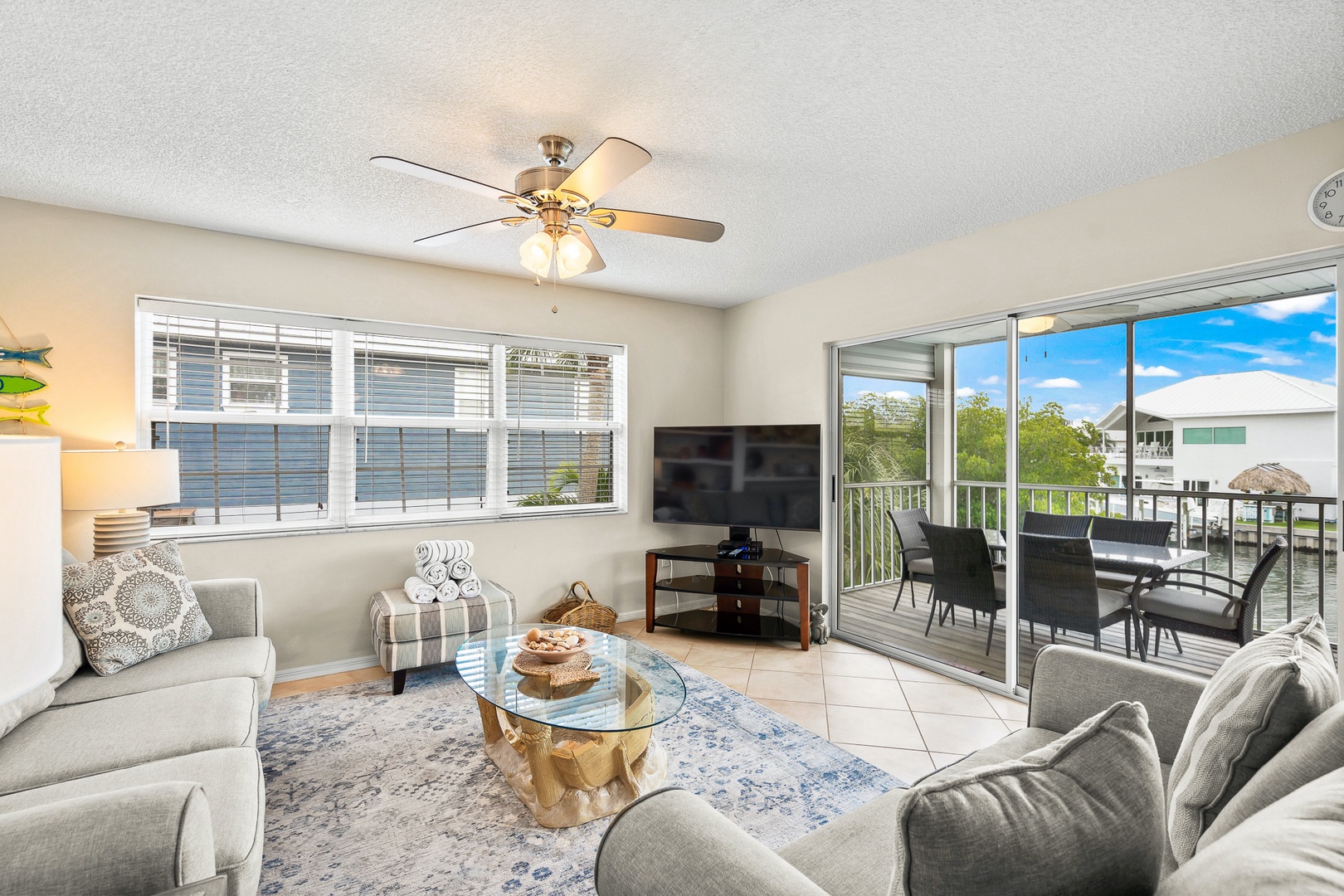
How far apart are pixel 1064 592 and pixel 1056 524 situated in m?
0.32

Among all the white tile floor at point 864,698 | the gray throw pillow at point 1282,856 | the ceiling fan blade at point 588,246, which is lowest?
the white tile floor at point 864,698

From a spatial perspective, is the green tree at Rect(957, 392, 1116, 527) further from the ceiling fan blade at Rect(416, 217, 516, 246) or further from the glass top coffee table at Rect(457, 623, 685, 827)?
the ceiling fan blade at Rect(416, 217, 516, 246)

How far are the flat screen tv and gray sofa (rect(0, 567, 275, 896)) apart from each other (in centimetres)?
259

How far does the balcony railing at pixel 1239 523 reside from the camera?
89.9 inches

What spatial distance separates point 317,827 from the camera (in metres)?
2.11

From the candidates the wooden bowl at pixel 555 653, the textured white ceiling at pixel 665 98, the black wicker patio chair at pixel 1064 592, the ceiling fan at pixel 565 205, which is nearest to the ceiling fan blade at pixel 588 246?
the ceiling fan at pixel 565 205

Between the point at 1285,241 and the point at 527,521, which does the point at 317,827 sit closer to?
the point at 527,521

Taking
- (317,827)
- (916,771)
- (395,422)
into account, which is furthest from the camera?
(395,422)

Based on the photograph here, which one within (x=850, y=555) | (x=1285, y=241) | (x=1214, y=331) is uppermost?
(x=1285, y=241)

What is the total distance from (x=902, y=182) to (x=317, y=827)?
3.26m

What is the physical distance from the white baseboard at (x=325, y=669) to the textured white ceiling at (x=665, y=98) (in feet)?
7.81

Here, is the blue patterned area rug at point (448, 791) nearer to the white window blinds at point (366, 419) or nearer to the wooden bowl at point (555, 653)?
the wooden bowl at point (555, 653)

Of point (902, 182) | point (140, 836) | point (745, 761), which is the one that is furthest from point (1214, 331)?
point (140, 836)

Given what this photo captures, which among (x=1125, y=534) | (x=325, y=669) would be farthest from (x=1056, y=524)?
(x=325, y=669)
